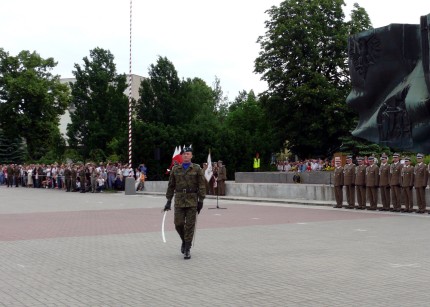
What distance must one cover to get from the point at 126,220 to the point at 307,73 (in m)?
30.3

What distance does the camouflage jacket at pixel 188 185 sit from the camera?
1095 centimetres

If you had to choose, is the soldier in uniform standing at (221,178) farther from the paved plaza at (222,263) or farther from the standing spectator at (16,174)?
the standing spectator at (16,174)

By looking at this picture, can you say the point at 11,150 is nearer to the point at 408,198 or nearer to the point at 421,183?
the point at 408,198

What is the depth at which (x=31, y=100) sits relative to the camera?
66.1 meters

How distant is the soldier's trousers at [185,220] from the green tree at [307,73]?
115 ft

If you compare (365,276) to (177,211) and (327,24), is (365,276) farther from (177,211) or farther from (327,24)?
(327,24)

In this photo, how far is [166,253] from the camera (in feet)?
37.3

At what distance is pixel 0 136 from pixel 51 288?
208 ft

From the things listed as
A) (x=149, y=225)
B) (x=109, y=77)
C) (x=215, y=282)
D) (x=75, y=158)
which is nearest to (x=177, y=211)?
(x=215, y=282)

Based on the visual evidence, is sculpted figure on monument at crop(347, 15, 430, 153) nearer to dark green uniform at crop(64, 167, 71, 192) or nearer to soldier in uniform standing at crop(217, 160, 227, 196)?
soldier in uniform standing at crop(217, 160, 227, 196)

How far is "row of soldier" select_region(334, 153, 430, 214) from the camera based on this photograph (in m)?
20.2

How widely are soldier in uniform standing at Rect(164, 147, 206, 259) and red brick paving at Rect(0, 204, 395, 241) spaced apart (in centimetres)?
446

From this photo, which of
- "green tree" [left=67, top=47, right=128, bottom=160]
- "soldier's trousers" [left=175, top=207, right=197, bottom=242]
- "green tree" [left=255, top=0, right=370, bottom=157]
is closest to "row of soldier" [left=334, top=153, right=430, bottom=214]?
"soldier's trousers" [left=175, top=207, right=197, bottom=242]

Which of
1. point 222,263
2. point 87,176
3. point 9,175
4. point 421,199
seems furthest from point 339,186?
point 9,175
